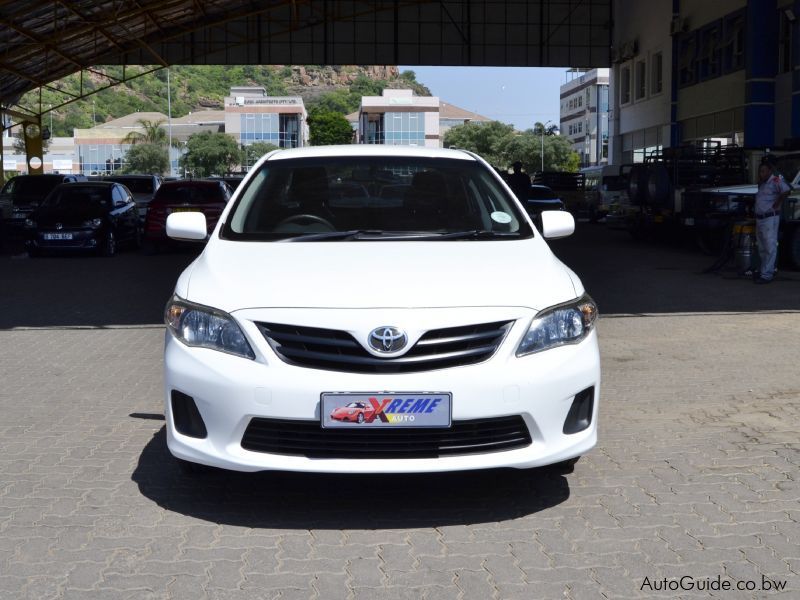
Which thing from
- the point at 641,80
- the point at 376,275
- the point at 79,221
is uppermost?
the point at 641,80

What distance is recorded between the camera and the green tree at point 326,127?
531 feet

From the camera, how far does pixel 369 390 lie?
4355mm

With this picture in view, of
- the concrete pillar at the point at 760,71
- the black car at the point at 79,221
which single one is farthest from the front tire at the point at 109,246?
the concrete pillar at the point at 760,71

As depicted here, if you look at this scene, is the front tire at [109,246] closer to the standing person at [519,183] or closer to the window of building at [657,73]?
the standing person at [519,183]

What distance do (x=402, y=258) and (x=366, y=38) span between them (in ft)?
114

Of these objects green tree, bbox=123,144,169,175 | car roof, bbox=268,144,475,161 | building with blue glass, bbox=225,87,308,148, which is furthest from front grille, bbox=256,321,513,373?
building with blue glass, bbox=225,87,308,148

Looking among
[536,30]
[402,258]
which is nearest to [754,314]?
[402,258]

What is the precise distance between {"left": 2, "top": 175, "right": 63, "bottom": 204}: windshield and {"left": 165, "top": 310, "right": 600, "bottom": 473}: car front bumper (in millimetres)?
22855

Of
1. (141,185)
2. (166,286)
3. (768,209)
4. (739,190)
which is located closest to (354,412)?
(166,286)

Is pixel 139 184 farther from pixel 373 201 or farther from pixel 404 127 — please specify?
pixel 404 127

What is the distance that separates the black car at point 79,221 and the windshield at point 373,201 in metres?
15.8

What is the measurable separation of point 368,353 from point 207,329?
74 cm

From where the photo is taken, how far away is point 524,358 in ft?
14.8

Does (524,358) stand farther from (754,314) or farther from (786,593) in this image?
(754,314)
